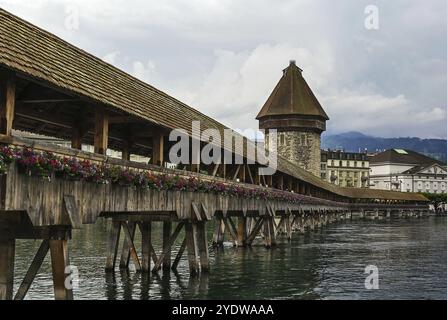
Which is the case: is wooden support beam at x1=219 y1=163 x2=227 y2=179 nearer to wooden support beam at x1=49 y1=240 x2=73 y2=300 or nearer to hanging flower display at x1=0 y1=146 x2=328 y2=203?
hanging flower display at x1=0 y1=146 x2=328 y2=203

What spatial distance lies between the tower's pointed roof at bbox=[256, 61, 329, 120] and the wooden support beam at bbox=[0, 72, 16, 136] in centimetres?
6043

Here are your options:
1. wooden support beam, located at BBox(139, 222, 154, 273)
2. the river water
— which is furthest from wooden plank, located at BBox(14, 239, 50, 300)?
wooden support beam, located at BBox(139, 222, 154, 273)

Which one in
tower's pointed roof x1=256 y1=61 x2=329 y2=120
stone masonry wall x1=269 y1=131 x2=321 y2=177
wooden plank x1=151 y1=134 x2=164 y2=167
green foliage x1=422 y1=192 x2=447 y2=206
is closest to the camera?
wooden plank x1=151 y1=134 x2=164 y2=167

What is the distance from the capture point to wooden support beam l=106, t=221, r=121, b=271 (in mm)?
17984

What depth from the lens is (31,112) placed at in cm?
1301

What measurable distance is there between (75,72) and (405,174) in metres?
128

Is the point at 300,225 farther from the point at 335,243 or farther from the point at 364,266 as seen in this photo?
the point at 364,266

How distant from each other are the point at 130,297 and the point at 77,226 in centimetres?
577

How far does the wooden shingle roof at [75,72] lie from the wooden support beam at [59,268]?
99.0 inches

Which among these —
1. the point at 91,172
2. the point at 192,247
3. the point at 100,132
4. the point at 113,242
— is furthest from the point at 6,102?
the point at 113,242

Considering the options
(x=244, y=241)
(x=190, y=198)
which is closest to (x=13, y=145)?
(x=190, y=198)

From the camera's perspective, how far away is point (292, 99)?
2734 inches

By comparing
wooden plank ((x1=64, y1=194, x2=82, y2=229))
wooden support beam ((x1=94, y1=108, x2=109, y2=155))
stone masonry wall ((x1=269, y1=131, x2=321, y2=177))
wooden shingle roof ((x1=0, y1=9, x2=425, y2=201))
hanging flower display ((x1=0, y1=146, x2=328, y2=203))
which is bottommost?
wooden plank ((x1=64, y1=194, x2=82, y2=229))

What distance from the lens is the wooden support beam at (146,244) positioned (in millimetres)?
17984
